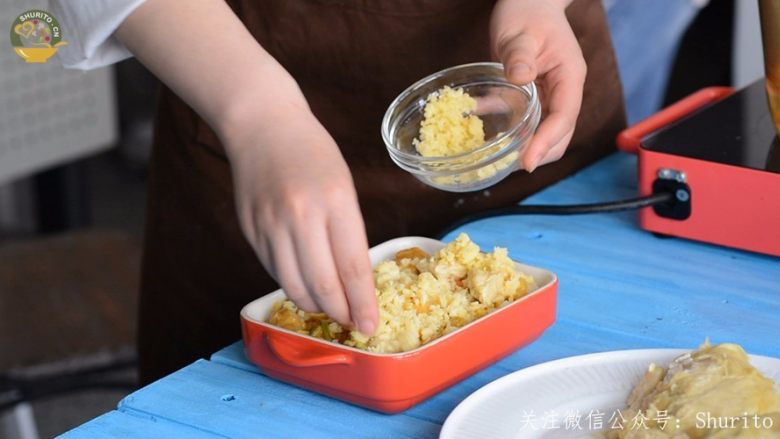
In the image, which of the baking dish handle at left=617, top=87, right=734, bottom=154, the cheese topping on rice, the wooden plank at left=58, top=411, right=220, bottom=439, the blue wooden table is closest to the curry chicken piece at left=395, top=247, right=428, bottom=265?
the cheese topping on rice

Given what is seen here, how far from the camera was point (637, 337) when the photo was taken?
0.89 m

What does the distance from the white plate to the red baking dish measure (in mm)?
44

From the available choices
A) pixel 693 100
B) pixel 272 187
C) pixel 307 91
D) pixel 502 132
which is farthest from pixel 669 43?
pixel 272 187

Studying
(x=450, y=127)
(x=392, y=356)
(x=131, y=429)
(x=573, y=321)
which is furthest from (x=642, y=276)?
(x=131, y=429)

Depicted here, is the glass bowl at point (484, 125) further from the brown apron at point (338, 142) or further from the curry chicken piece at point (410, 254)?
the brown apron at point (338, 142)

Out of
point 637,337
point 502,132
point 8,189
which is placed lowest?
point 8,189

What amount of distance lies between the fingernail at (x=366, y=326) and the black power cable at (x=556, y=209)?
36 centimetres

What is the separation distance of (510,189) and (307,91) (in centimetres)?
25

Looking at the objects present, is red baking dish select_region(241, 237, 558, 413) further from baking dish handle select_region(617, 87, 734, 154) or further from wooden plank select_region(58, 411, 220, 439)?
baking dish handle select_region(617, 87, 734, 154)

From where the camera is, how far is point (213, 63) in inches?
32.8

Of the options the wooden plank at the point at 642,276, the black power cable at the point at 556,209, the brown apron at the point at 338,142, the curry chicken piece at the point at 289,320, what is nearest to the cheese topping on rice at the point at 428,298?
the curry chicken piece at the point at 289,320

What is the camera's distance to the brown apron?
1190 mm

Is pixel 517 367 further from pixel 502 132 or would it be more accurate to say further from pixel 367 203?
pixel 367 203

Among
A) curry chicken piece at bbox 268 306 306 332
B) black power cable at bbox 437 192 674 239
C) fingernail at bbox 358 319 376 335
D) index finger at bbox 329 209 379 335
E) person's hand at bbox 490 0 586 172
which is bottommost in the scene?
black power cable at bbox 437 192 674 239
